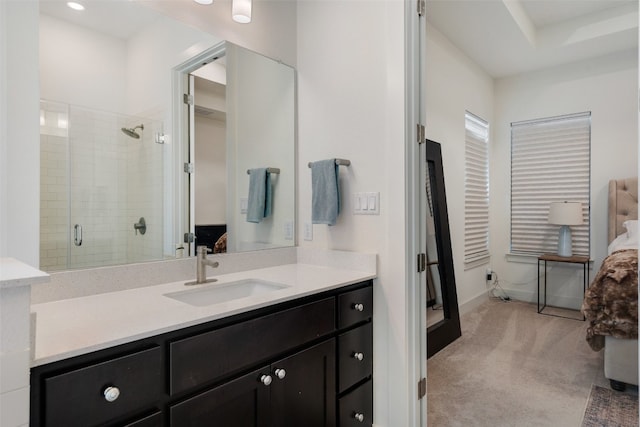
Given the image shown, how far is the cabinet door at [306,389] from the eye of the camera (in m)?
1.31

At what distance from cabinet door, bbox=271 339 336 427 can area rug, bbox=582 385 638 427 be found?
57.9 inches

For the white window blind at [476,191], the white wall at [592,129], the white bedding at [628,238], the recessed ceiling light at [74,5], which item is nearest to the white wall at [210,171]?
the recessed ceiling light at [74,5]

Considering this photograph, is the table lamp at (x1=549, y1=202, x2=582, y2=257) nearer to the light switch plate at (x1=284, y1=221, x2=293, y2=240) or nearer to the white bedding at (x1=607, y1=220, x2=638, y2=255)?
the white bedding at (x1=607, y1=220, x2=638, y2=255)

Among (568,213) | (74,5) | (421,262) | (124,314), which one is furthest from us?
(568,213)

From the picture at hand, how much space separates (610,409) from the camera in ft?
6.68

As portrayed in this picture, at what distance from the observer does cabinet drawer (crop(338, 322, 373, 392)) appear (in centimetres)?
159

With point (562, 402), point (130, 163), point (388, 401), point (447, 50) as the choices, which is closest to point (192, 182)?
point (130, 163)

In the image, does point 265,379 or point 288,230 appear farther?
point 288,230

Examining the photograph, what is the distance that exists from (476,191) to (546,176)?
0.85m

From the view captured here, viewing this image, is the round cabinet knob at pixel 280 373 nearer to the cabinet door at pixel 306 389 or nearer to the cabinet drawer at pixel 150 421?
the cabinet door at pixel 306 389

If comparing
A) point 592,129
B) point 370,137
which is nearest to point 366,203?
point 370,137

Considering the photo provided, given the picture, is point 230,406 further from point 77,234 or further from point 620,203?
point 620,203

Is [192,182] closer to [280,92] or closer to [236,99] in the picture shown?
[236,99]

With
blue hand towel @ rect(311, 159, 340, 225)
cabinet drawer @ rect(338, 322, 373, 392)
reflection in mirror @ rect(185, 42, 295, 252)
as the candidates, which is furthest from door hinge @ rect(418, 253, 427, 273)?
reflection in mirror @ rect(185, 42, 295, 252)
